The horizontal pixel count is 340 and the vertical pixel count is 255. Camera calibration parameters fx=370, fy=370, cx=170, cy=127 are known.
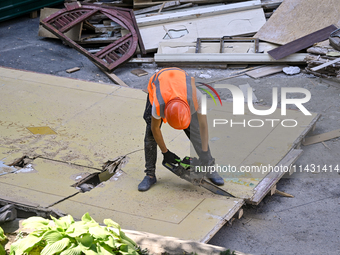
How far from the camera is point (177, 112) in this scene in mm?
2994

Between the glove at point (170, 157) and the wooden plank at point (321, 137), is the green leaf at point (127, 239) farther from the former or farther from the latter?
the wooden plank at point (321, 137)

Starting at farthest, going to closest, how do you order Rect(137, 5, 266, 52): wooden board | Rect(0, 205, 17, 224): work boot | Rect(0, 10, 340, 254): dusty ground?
Rect(137, 5, 266, 52): wooden board, Rect(0, 10, 340, 254): dusty ground, Rect(0, 205, 17, 224): work boot

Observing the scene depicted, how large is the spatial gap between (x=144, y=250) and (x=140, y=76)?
206 inches

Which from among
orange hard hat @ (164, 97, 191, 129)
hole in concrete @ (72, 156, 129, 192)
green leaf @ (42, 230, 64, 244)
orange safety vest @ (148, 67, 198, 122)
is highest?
orange safety vest @ (148, 67, 198, 122)

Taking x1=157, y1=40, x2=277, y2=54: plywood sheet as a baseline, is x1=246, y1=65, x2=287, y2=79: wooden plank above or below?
below

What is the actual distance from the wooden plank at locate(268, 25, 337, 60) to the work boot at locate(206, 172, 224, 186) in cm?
421

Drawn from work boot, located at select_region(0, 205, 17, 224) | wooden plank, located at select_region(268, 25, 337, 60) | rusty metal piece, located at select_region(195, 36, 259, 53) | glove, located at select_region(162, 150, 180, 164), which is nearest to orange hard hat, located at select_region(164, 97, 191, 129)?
glove, located at select_region(162, 150, 180, 164)

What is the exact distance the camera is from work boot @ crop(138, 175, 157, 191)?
3.77 metres

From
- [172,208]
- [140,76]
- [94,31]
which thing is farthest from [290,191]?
[94,31]

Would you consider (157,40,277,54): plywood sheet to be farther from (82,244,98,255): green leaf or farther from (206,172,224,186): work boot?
(82,244,98,255): green leaf

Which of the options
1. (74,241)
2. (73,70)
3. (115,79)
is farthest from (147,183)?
(73,70)

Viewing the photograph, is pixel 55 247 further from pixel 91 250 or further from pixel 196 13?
pixel 196 13

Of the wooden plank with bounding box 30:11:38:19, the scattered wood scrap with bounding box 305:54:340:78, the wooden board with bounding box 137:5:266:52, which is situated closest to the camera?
the scattered wood scrap with bounding box 305:54:340:78

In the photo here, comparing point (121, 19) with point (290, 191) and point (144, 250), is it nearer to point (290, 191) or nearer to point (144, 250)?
→ point (290, 191)
